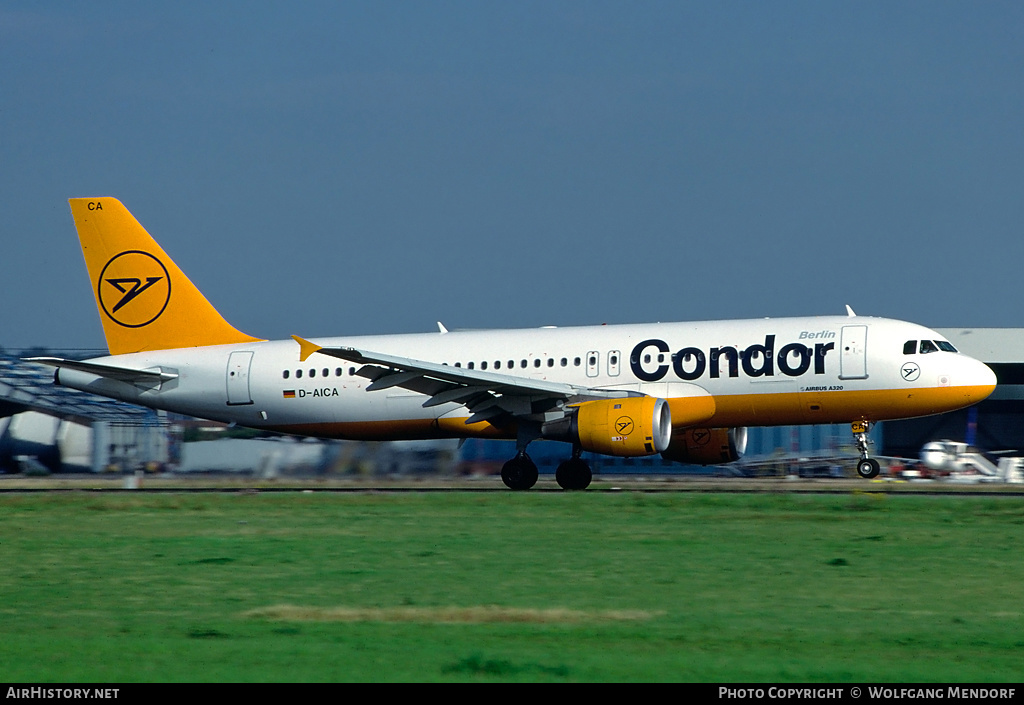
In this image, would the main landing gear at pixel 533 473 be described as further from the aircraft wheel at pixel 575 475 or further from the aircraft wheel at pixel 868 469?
the aircraft wheel at pixel 868 469

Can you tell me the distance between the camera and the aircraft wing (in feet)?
85.7

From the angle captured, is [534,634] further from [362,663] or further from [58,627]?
[58,627]

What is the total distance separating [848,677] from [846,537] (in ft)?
28.2

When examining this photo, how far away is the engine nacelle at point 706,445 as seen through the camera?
28.8 m

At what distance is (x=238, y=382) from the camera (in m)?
30.8

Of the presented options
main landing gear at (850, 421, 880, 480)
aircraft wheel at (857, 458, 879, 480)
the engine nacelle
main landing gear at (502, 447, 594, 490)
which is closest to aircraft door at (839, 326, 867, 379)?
main landing gear at (850, 421, 880, 480)

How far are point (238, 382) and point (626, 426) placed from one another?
1083 cm

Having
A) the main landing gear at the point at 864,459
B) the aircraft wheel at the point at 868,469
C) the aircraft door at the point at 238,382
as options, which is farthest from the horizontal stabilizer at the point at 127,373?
the aircraft wheel at the point at 868,469

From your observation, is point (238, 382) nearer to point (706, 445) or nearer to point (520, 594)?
point (706, 445)

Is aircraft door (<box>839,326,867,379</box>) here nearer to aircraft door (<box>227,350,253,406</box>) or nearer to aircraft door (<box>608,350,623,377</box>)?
aircraft door (<box>608,350,623,377</box>)

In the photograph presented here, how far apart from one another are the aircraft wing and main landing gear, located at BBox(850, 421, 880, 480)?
4952 millimetres

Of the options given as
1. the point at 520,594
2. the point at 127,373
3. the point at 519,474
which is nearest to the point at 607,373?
the point at 519,474

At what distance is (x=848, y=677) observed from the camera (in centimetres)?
825
